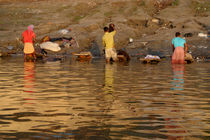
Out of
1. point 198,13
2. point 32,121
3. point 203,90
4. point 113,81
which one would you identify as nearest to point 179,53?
point 113,81

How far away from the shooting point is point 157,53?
24.4m

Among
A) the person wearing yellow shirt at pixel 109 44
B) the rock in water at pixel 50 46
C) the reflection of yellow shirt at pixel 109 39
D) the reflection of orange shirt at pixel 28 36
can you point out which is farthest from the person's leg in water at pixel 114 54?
the rock in water at pixel 50 46

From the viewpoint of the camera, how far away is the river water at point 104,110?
5.05 metres

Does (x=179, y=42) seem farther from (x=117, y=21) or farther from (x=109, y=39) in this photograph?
(x=117, y=21)

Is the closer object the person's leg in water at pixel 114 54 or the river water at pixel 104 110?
the river water at pixel 104 110

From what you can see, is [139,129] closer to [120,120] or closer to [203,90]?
[120,120]

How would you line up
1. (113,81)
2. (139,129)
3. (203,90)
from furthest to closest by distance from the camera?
(113,81)
(203,90)
(139,129)

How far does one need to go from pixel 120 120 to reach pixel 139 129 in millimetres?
604

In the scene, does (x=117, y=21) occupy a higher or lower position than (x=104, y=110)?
higher

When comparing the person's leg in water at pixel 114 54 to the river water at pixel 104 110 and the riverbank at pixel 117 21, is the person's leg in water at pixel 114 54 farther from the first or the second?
the river water at pixel 104 110

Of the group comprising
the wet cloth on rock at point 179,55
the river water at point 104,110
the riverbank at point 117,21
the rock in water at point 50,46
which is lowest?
the river water at point 104,110

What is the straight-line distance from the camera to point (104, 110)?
21.6 ft

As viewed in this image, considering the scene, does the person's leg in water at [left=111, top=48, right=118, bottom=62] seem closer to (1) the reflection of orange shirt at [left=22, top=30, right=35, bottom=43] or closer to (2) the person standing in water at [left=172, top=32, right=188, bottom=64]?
(2) the person standing in water at [left=172, top=32, right=188, bottom=64]

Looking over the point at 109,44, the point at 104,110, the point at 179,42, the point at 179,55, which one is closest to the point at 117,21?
the point at 109,44
